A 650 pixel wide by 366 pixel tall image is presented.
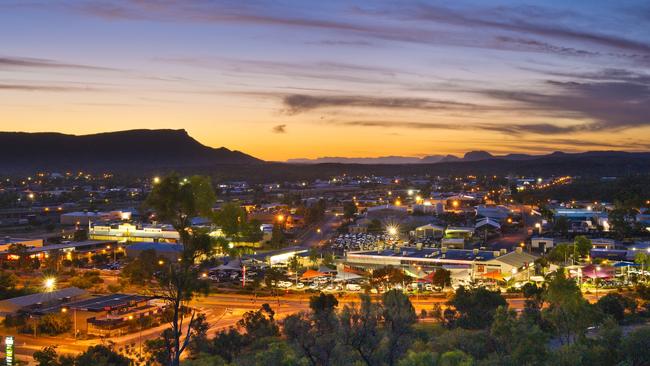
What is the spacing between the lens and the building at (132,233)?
159ft

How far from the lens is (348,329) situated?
1162 cm

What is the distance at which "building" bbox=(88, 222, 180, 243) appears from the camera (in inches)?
1903

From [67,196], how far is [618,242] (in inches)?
2804

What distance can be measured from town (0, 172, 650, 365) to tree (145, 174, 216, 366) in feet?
0.09

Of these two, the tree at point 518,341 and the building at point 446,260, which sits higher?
the tree at point 518,341

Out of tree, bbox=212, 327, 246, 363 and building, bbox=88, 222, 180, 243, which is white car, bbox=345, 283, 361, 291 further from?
building, bbox=88, 222, 180, 243

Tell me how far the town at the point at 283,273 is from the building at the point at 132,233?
113 mm

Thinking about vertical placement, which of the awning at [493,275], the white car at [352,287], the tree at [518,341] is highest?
the tree at [518,341]

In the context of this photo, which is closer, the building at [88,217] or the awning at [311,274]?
the awning at [311,274]

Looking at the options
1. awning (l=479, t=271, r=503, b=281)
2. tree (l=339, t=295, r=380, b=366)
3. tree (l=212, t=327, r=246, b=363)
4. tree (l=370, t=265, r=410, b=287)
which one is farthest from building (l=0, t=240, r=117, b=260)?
tree (l=339, t=295, r=380, b=366)

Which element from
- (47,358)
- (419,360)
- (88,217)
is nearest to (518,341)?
(419,360)

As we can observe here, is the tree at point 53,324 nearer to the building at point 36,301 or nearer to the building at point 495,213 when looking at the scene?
the building at point 36,301

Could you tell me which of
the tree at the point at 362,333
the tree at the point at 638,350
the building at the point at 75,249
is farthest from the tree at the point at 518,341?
the building at the point at 75,249

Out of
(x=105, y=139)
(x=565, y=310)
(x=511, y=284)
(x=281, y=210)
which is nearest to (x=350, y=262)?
(x=511, y=284)
